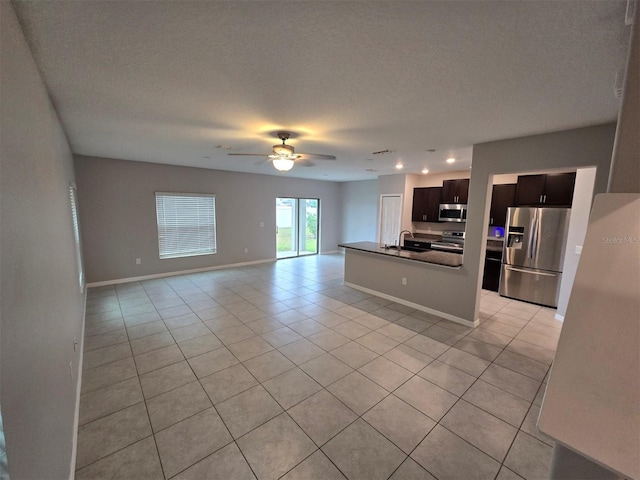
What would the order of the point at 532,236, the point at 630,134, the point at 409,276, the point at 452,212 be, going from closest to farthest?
the point at 630,134, the point at 409,276, the point at 532,236, the point at 452,212

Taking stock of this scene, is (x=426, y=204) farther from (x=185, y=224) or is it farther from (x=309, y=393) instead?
(x=185, y=224)

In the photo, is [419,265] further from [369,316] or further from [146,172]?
[146,172]

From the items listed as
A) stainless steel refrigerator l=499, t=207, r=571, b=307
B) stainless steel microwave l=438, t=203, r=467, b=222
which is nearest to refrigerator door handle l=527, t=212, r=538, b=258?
stainless steel refrigerator l=499, t=207, r=571, b=307

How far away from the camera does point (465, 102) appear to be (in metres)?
2.11

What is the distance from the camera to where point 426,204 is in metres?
6.74

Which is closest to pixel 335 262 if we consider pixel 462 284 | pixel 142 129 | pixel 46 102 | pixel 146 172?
pixel 462 284

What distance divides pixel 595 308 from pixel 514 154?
9.52 feet

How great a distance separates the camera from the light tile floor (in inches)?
67.5

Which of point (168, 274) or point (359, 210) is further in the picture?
point (359, 210)

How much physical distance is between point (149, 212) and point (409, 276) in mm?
5446

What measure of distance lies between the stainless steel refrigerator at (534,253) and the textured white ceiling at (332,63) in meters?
2.26

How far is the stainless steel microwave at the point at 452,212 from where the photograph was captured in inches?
240

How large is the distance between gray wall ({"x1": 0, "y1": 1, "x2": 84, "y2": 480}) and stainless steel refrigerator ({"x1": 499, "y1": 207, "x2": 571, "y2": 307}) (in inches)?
234

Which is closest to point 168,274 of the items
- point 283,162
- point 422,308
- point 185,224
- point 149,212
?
point 185,224
